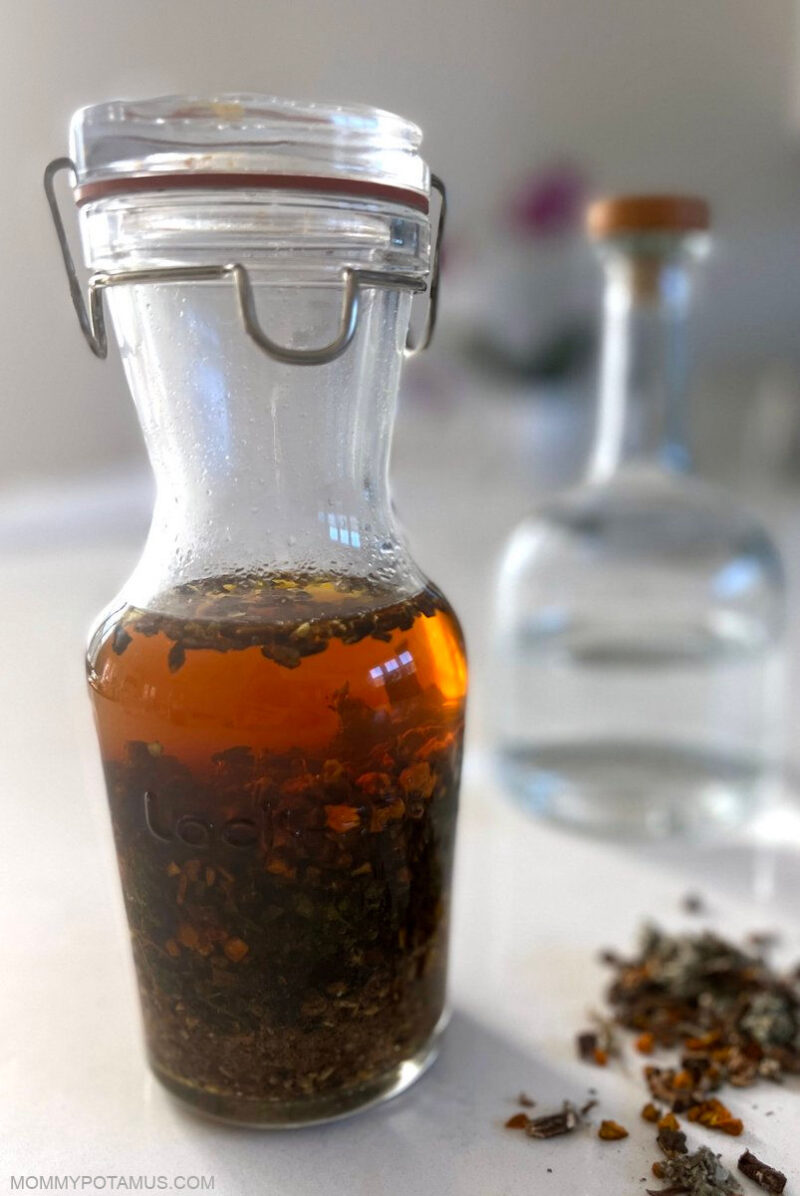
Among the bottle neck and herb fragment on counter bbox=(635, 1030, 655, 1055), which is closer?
herb fragment on counter bbox=(635, 1030, 655, 1055)

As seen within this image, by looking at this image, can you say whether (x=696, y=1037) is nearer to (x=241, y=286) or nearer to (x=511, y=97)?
(x=241, y=286)

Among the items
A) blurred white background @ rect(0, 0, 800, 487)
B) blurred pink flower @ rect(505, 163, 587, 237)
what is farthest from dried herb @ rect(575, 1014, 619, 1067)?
blurred pink flower @ rect(505, 163, 587, 237)

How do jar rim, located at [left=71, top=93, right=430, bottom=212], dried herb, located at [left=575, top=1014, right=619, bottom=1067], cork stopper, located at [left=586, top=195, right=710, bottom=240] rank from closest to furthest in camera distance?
jar rim, located at [left=71, top=93, right=430, bottom=212]
dried herb, located at [left=575, top=1014, right=619, bottom=1067]
cork stopper, located at [left=586, top=195, right=710, bottom=240]

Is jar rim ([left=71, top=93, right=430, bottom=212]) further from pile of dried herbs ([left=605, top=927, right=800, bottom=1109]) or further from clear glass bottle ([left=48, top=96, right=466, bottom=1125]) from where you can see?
pile of dried herbs ([left=605, top=927, right=800, bottom=1109])

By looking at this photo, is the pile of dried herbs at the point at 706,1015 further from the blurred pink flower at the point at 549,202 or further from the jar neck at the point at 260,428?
the blurred pink flower at the point at 549,202

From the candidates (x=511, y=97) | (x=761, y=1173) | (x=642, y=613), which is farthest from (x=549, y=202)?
(x=761, y=1173)

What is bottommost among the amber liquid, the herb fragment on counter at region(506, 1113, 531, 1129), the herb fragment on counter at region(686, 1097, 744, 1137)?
the herb fragment on counter at region(686, 1097, 744, 1137)
